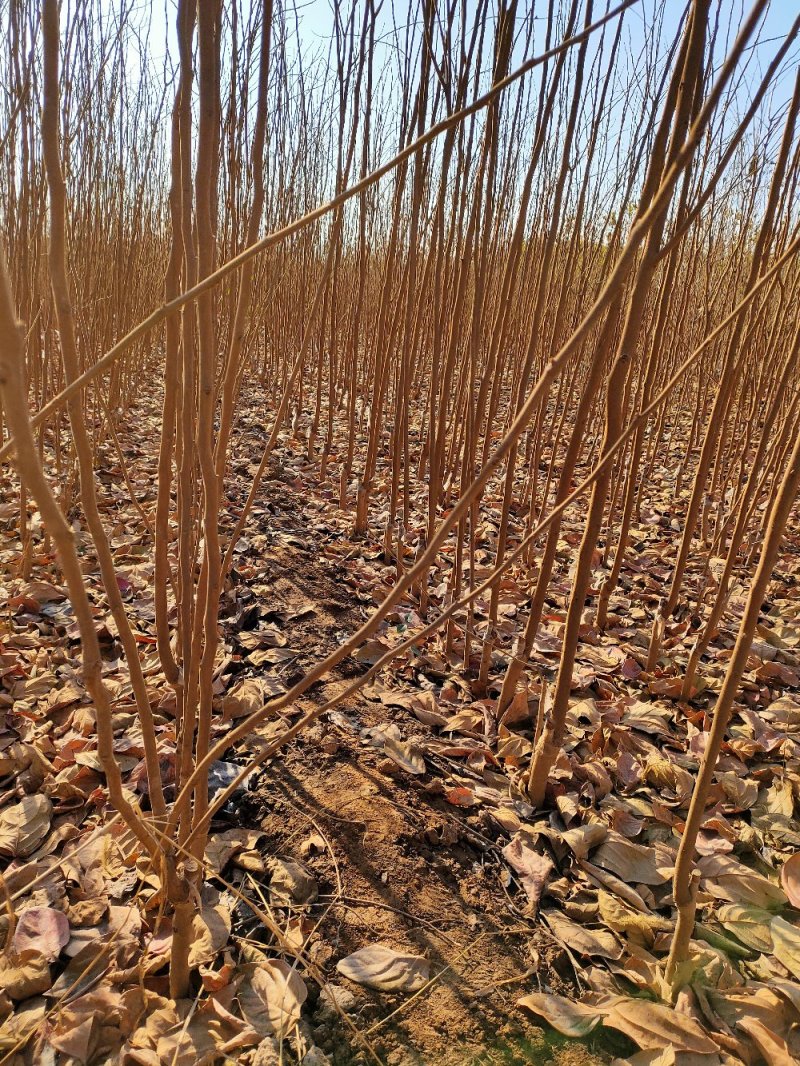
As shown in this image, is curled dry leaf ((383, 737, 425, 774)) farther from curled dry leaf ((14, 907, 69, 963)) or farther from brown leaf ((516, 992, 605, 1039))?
curled dry leaf ((14, 907, 69, 963))

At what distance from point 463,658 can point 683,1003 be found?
0.75 m

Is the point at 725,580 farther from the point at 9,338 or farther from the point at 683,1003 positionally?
the point at 9,338

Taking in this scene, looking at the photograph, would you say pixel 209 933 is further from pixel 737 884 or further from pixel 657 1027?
pixel 737 884

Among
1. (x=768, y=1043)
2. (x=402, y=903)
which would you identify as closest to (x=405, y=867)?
(x=402, y=903)

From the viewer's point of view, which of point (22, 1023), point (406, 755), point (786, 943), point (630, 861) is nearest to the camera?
point (22, 1023)

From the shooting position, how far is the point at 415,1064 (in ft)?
2.10

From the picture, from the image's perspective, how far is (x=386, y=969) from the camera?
2.33ft

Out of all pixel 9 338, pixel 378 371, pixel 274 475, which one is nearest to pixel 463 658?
pixel 378 371

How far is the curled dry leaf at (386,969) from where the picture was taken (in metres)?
0.70

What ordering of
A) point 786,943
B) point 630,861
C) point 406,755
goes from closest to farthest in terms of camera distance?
point 786,943 → point 630,861 → point 406,755

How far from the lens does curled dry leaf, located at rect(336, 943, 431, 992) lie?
699mm

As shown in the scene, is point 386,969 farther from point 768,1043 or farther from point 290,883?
point 768,1043

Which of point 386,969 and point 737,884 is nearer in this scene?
point 386,969

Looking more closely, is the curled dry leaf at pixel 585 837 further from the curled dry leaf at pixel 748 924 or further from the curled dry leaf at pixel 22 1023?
the curled dry leaf at pixel 22 1023
